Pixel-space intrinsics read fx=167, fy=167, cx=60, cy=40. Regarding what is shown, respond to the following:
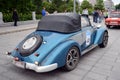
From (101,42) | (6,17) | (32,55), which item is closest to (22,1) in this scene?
(6,17)

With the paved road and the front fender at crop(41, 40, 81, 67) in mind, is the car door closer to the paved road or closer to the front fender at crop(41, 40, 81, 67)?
the paved road

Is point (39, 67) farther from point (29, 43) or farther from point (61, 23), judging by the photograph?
point (61, 23)

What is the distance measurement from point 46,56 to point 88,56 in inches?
90.5

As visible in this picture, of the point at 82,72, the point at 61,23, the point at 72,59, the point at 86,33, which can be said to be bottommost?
the point at 82,72

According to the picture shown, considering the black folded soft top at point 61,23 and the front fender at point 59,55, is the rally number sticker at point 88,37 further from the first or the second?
the front fender at point 59,55

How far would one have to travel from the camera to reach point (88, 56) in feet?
19.2

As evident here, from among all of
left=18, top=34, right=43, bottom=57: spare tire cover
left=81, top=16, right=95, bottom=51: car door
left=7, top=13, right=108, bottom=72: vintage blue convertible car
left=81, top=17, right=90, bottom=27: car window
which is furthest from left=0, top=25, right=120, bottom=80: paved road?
left=81, top=17, right=90, bottom=27: car window

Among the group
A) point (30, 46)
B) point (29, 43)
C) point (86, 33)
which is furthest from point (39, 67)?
point (86, 33)

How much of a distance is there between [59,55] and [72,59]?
70 cm

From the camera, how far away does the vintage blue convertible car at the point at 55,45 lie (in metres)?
3.95

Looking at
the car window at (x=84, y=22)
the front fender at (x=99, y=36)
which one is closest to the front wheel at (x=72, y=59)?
the car window at (x=84, y=22)

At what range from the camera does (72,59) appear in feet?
15.2

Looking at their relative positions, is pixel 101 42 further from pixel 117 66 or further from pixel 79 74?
pixel 79 74

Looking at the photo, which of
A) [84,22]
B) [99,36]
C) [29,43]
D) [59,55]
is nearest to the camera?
[59,55]
